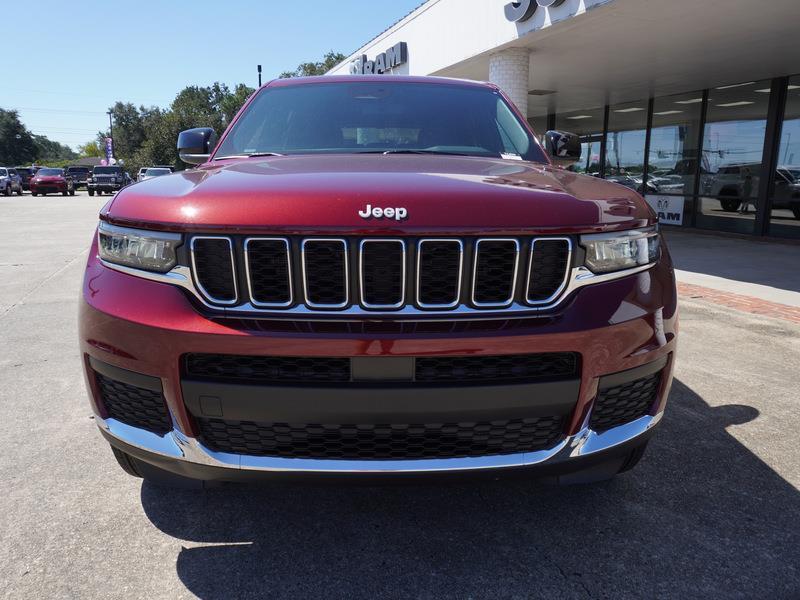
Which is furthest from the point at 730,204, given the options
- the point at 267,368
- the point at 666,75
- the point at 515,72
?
Result: the point at 267,368

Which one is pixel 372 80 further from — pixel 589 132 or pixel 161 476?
pixel 589 132

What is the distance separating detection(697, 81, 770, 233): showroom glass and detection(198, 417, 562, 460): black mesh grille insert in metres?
13.7

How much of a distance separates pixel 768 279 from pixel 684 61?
574 centimetres

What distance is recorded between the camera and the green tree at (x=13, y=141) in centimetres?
8388

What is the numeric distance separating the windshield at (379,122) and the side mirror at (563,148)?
0.25 metres

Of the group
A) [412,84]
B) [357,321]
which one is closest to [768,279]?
[412,84]

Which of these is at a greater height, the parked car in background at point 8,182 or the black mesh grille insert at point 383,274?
the black mesh grille insert at point 383,274

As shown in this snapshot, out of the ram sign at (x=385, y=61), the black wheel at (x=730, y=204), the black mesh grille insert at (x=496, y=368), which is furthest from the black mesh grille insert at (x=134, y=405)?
the black wheel at (x=730, y=204)

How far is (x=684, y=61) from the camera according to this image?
11.8 meters

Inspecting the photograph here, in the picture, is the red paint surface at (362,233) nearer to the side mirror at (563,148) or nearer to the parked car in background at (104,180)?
the side mirror at (563,148)

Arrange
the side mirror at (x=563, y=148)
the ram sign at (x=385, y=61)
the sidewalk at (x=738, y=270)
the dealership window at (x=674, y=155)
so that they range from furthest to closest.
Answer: the ram sign at (x=385, y=61) < the dealership window at (x=674, y=155) < the sidewalk at (x=738, y=270) < the side mirror at (x=563, y=148)

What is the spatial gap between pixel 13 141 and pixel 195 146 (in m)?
99.6

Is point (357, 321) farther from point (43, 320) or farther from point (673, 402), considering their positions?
point (43, 320)

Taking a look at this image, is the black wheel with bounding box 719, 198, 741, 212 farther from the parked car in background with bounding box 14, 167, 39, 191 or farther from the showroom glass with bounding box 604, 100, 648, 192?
the parked car in background with bounding box 14, 167, 39, 191
